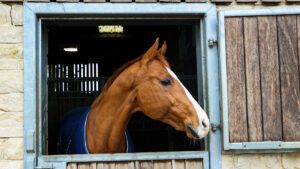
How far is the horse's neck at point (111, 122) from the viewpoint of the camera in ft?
13.6

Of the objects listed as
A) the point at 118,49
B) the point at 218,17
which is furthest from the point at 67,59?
the point at 218,17

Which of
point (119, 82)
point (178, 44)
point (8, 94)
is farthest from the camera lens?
point (178, 44)

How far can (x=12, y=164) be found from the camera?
3.60 metres

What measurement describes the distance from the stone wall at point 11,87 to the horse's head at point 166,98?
0.96 metres

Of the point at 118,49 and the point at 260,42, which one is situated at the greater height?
the point at 118,49

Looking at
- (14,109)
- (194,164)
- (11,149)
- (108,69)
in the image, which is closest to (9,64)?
(14,109)

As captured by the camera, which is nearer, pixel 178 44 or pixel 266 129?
pixel 266 129

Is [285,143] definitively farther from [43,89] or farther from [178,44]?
[178,44]

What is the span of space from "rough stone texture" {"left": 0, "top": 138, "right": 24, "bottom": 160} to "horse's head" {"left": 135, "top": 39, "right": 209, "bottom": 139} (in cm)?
101

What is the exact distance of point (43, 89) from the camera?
12.6 feet

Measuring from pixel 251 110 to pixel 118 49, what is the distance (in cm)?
627

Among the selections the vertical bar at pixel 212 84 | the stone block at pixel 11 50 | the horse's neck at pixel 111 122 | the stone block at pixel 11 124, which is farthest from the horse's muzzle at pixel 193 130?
the stone block at pixel 11 50

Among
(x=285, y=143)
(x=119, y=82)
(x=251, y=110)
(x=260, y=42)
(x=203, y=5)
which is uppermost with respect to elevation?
(x=203, y=5)

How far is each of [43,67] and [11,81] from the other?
1.02 feet
